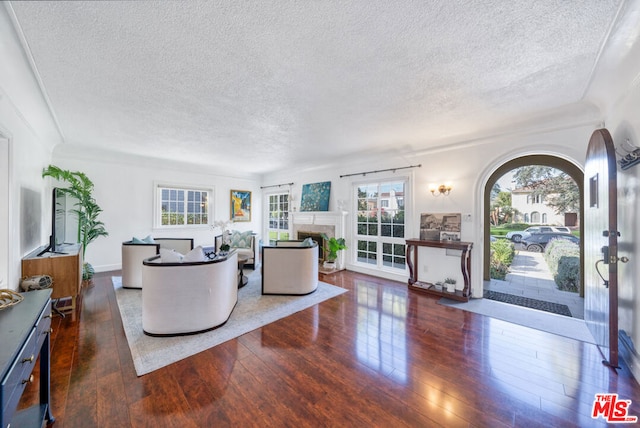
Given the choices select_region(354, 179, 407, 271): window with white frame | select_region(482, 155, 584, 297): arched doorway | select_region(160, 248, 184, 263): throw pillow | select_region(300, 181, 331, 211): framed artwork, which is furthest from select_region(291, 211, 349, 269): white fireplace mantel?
select_region(160, 248, 184, 263): throw pillow

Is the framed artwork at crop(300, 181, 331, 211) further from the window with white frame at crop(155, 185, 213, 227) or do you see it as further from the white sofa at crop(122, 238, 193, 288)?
the white sofa at crop(122, 238, 193, 288)

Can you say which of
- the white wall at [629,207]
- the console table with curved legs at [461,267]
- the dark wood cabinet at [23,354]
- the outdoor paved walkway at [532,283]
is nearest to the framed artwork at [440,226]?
the console table with curved legs at [461,267]

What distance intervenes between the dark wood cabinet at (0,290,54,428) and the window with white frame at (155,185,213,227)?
16.1ft

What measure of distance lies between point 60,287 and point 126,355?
1766 mm

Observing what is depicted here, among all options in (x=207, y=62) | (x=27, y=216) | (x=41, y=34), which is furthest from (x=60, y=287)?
(x=207, y=62)

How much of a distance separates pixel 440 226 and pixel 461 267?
2.55 feet

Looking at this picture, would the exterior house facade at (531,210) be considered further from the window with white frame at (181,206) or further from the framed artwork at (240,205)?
the window with white frame at (181,206)

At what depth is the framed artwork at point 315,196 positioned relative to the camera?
6.17 metres

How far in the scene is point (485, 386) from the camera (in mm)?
1947

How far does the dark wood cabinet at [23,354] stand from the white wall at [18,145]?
163cm

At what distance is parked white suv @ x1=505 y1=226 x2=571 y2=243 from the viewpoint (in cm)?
437

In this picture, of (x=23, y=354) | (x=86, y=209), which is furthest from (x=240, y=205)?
(x=23, y=354)

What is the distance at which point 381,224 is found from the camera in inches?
208

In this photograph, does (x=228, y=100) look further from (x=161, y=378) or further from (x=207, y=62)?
(x=161, y=378)
